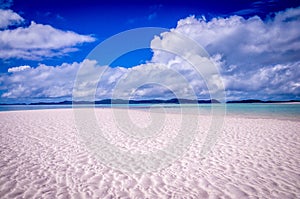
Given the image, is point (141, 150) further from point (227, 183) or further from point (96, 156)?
point (227, 183)

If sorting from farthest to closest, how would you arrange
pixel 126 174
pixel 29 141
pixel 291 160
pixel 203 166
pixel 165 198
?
pixel 29 141 < pixel 291 160 < pixel 203 166 < pixel 126 174 < pixel 165 198

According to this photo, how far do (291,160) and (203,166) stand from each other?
347cm

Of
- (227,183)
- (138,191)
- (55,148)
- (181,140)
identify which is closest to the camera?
(138,191)

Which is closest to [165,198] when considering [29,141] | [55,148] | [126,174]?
[126,174]

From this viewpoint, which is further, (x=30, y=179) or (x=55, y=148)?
(x=55, y=148)

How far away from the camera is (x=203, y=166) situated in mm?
6547

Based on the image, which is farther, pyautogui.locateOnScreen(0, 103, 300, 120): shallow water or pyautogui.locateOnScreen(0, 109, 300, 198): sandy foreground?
pyautogui.locateOnScreen(0, 103, 300, 120): shallow water

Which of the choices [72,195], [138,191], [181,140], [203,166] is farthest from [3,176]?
[181,140]

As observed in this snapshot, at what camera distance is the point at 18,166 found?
20.4ft

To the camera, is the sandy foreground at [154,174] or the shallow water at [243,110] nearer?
the sandy foreground at [154,174]

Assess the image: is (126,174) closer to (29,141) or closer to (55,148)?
(55,148)

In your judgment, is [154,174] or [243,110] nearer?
[154,174]

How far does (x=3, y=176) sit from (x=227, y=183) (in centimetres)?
643

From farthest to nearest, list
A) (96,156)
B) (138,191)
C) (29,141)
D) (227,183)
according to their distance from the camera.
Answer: (29,141), (96,156), (227,183), (138,191)
